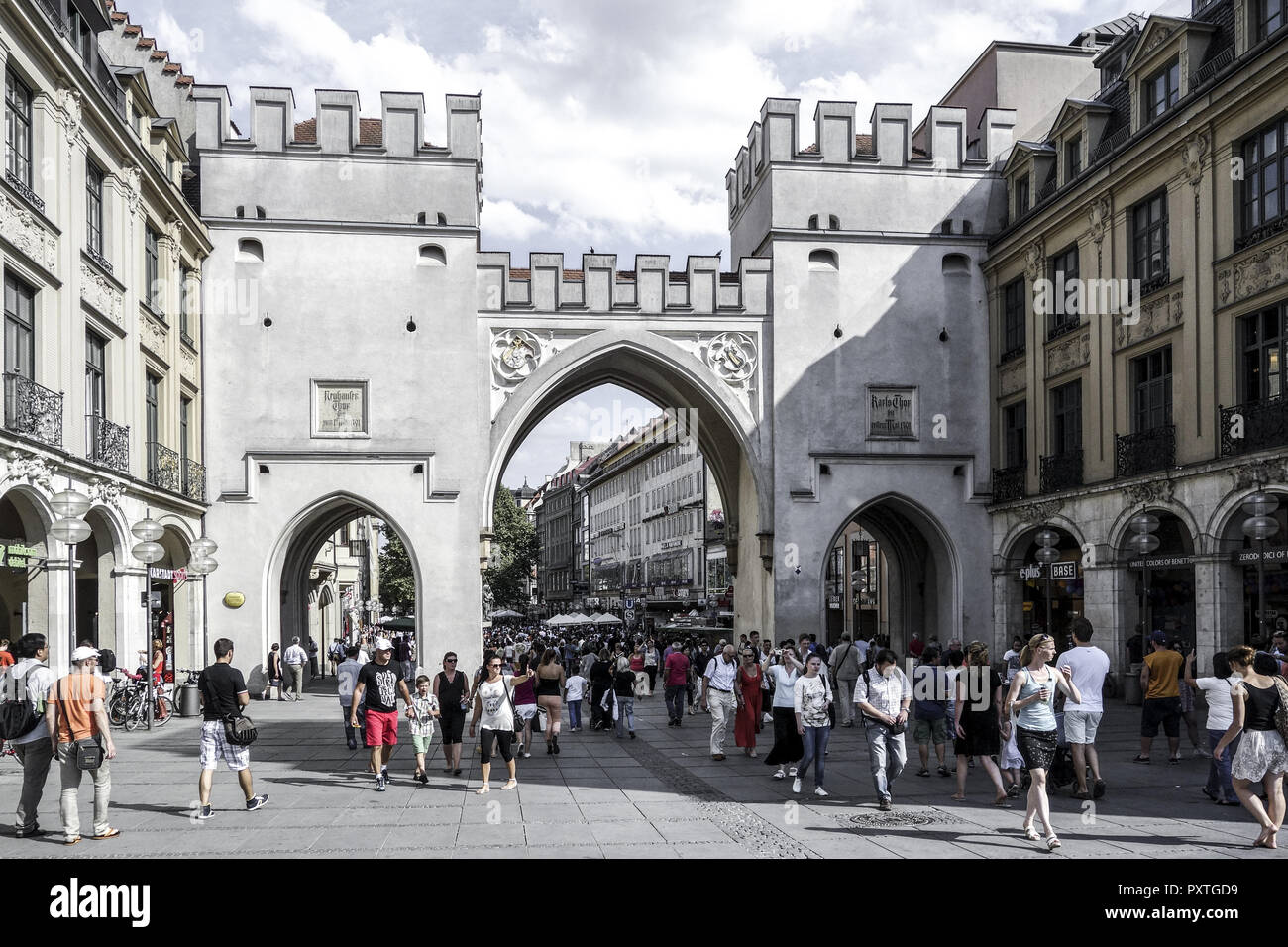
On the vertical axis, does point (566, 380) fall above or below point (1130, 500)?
above

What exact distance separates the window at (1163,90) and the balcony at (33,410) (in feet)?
67.7

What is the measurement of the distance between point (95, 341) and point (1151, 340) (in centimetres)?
1981

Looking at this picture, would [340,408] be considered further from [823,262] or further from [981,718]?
[981,718]

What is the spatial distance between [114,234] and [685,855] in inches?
704

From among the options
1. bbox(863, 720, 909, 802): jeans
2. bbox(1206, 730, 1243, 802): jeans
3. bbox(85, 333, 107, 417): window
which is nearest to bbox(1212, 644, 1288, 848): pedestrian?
bbox(1206, 730, 1243, 802): jeans

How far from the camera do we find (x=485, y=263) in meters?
30.3

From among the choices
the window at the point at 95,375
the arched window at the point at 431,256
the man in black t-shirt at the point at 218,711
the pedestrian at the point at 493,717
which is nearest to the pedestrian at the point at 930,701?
the pedestrian at the point at 493,717

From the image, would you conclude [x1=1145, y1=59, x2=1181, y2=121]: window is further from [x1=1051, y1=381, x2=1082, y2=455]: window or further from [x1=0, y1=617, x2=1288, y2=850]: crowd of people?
[x1=0, y1=617, x2=1288, y2=850]: crowd of people

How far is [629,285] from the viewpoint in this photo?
3097 cm

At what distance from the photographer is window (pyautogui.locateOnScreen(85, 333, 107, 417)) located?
21297 mm

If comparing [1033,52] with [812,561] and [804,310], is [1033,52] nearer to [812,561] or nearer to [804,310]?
[804,310]

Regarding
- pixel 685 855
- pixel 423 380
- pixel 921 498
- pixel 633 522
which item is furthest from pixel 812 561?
pixel 633 522

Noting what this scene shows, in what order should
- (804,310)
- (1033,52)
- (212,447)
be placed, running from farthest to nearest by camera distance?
(1033,52) < (804,310) < (212,447)

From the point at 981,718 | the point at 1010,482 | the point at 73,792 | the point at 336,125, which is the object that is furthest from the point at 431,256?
the point at 73,792
